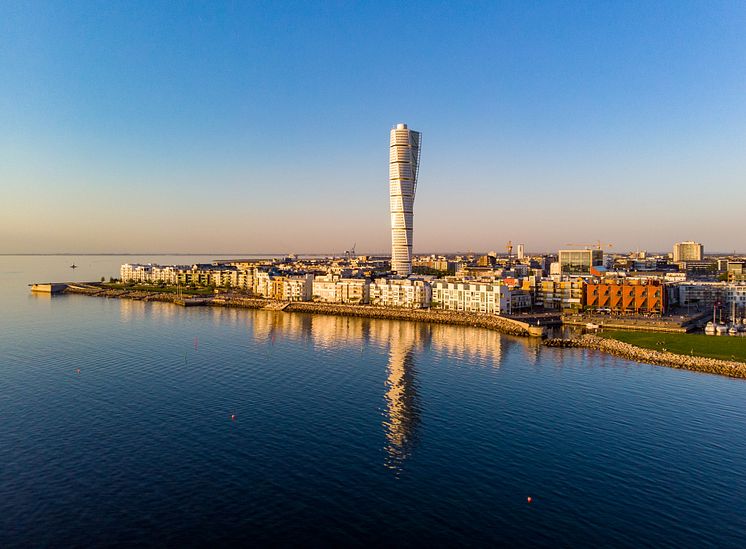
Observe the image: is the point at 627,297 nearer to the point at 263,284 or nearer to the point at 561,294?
the point at 561,294

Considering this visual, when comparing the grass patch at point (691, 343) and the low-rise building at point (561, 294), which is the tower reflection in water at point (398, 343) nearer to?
the grass patch at point (691, 343)

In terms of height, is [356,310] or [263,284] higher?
[263,284]

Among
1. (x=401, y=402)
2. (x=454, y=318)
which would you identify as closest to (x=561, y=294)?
(x=454, y=318)

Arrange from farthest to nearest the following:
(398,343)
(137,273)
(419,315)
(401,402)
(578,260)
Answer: (578,260)
(137,273)
(419,315)
(398,343)
(401,402)

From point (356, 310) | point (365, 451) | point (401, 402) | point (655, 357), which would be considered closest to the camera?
point (365, 451)

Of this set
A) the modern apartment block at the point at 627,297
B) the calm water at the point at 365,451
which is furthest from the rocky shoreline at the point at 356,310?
the calm water at the point at 365,451

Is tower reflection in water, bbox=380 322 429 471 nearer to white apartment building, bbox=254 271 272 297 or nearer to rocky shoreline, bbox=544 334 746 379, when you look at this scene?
rocky shoreline, bbox=544 334 746 379

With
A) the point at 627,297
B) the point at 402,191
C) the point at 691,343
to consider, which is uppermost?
the point at 402,191
